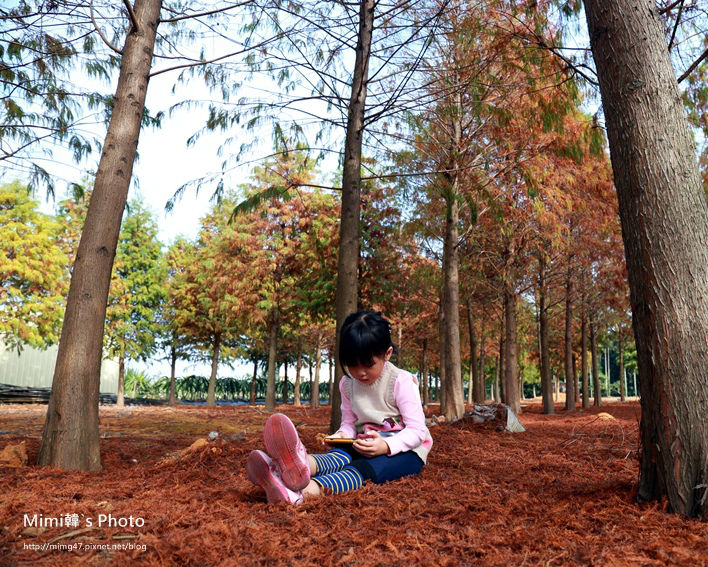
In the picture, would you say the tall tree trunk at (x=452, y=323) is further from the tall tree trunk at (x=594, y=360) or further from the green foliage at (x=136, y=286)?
the green foliage at (x=136, y=286)

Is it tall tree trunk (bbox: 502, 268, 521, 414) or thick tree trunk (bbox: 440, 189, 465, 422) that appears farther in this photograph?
tall tree trunk (bbox: 502, 268, 521, 414)

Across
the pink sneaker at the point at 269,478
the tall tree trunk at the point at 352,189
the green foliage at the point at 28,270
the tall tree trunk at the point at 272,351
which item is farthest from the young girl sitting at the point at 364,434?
the green foliage at the point at 28,270

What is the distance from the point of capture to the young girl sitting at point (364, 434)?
108 inches

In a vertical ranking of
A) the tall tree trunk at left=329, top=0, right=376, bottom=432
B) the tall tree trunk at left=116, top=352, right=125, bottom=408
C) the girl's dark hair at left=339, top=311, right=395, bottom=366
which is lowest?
the tall tree trunk at left=116, top=352, right=125, bottom=408

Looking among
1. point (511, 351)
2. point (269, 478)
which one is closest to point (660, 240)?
point (269, 478)

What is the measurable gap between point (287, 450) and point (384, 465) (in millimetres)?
856

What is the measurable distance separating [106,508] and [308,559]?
1.40 meters

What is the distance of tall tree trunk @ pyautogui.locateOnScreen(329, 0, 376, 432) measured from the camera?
6.46 m

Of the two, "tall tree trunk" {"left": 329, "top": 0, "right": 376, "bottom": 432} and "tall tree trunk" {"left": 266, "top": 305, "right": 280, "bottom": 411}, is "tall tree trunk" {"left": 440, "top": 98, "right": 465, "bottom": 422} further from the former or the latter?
"tall tree trunk" {"left": 266, "top": 305, "right": 280, "bottom": 411}

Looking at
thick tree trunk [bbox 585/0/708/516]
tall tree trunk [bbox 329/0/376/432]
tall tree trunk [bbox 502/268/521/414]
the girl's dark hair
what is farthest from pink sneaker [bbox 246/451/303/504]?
tall tree trunk [bbox 502/268/521/414]

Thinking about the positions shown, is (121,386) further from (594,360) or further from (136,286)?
(594,360)

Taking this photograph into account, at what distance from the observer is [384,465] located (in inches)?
127

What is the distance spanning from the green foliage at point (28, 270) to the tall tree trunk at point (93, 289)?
14.6 metres

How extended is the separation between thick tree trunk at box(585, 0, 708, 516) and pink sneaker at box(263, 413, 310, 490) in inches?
70.1
